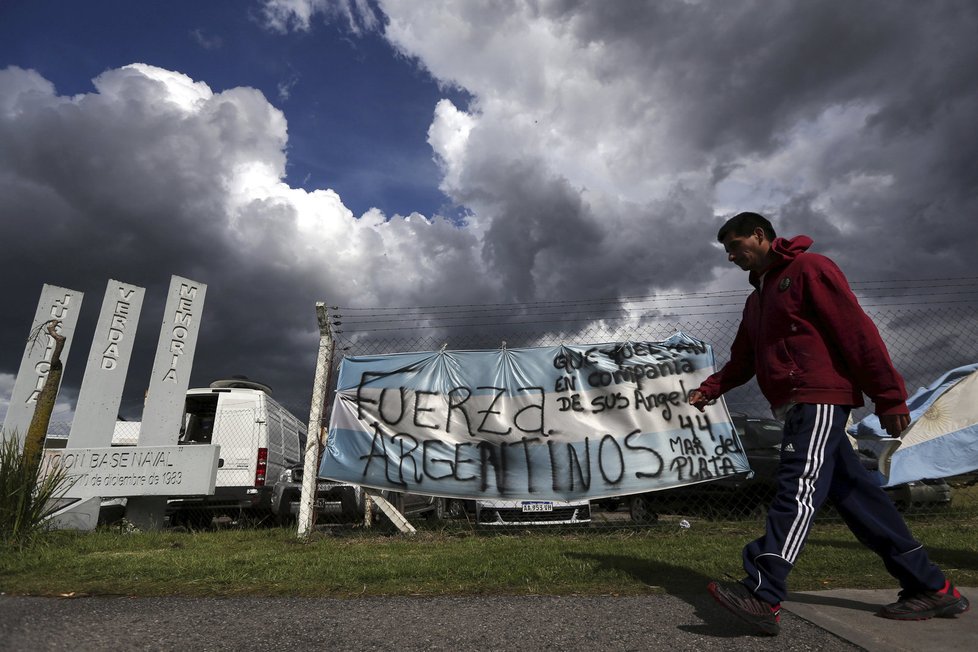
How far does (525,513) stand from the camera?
6504 millimetres

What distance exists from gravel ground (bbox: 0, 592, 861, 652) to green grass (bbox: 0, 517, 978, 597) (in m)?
0.26

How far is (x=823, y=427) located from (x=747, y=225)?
3.29 feet

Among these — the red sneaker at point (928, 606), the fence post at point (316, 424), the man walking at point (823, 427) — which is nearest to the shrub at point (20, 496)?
the fence post at point (316, 424)

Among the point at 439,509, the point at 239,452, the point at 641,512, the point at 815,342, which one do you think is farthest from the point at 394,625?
the point at 239,452

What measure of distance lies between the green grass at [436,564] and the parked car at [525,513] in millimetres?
421

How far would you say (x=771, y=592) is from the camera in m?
2.30

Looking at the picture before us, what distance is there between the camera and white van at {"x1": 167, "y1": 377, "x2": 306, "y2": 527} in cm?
865

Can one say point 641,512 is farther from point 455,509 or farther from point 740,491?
point 455,509

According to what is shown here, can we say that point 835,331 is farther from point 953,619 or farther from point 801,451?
point 953,619

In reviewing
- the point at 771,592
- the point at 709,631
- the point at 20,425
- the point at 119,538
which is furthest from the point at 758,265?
the point at 20,425

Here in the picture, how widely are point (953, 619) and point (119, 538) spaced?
688 cm

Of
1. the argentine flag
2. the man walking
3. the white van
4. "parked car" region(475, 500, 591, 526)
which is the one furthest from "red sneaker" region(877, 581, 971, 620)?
the white van

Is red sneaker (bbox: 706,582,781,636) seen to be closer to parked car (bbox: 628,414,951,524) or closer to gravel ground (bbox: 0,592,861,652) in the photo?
gravel ground (bbox: 0,592,861,652)

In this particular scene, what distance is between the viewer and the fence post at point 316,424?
5.87m
